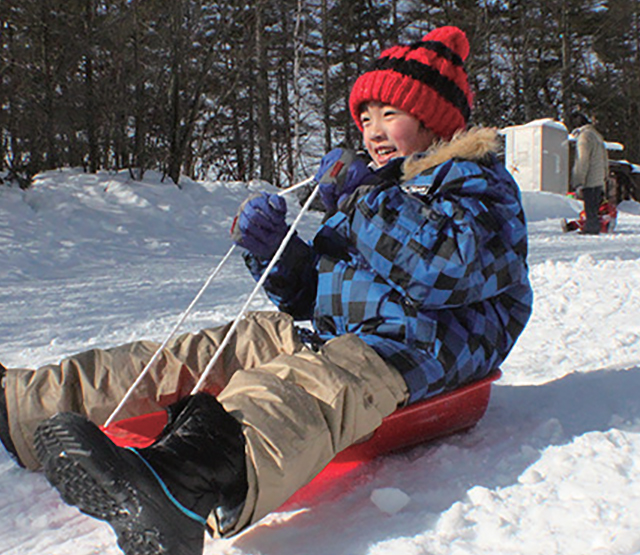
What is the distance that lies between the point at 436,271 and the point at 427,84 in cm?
77

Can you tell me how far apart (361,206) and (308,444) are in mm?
610

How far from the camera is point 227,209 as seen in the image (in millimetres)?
9180

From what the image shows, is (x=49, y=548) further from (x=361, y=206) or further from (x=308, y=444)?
(x=361, y=206)

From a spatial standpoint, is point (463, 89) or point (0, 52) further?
point (0, 52)

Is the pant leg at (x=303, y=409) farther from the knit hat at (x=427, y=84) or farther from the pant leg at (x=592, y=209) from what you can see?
the pant leg at (x=592, y=209)

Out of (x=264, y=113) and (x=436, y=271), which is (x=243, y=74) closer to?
(x=264, y=113)

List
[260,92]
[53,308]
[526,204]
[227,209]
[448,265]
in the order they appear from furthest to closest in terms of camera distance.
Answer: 1. [260,92]
2. [526,204]
3. [227,209]
4. [53,308]
5. [448,265]

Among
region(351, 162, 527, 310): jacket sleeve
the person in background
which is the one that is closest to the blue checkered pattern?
region(351, 162, 527, 310): jacket sleeve

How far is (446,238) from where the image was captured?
57.1 inches

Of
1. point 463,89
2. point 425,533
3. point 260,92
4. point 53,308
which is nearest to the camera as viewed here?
point 425,533

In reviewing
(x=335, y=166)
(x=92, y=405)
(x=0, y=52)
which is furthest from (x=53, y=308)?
(x=0, y=52)

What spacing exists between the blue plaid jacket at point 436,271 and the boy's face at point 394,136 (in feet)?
0.78

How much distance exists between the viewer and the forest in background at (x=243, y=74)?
27.7 ft

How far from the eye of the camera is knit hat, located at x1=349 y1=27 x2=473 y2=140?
1.94 metres
